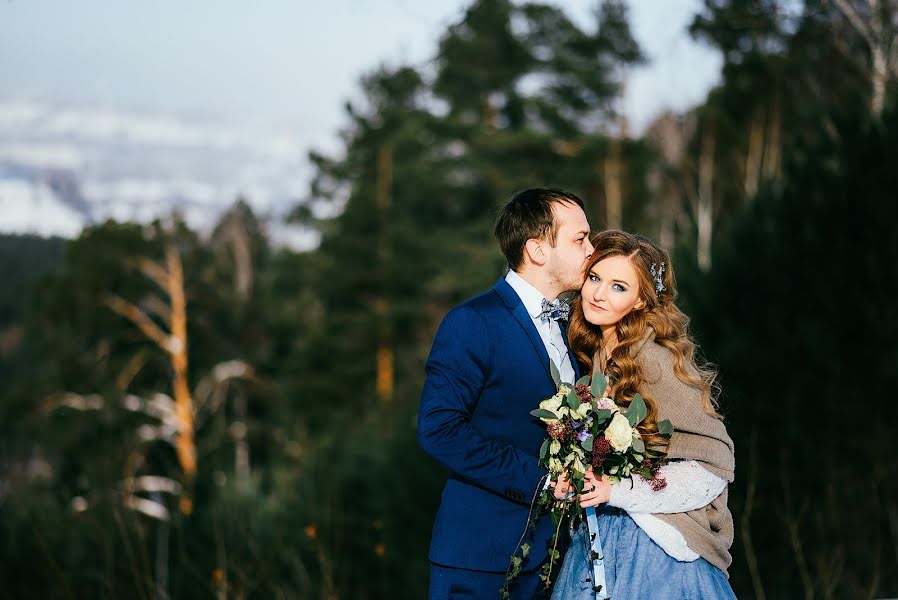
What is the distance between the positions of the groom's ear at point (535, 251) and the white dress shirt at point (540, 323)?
7cm

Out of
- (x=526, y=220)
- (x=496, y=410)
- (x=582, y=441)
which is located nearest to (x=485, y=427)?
(x=496, y=410)

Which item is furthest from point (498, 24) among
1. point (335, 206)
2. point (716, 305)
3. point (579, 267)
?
point (579, 267)

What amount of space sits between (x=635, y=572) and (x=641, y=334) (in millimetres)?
635

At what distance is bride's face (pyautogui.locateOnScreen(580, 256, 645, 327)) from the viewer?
8.13 ft

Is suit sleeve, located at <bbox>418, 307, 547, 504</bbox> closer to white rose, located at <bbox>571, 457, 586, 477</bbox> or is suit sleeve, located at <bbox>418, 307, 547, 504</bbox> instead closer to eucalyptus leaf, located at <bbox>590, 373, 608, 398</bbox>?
white rose, located at <bbox>571, 457, 586, 477</bbox>

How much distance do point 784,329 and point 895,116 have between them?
193 centimetres

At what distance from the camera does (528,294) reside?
251cm

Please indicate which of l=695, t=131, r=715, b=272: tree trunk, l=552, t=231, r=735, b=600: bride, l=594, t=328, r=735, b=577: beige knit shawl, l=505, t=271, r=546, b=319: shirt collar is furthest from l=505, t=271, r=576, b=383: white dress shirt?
l=695, t=131, r=715, b=272: tree trunk

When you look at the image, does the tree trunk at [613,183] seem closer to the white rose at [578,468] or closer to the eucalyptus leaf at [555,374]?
the eucalyptus leaf at [555,374]

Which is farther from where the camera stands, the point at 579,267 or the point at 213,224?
the point at 213,224

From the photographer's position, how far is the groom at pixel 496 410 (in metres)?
2.21

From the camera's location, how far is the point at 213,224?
136 ft

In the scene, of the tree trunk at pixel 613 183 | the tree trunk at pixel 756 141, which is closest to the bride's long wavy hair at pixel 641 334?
the tree trunk at pixel 756 141

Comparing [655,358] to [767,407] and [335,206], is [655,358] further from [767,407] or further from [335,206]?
[335,206]
